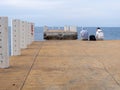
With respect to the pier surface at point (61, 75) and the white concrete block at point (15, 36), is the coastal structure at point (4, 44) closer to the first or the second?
the pier surface at point (61, 75)

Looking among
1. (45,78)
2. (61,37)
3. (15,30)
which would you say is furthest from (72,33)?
(45,78)

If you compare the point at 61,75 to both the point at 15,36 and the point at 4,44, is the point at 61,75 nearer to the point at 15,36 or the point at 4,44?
the point at 4,44

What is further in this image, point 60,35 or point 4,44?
point 60,35

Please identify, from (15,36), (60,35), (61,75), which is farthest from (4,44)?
(60,35)

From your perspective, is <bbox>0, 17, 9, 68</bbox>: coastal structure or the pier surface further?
<bbox>0, 17, 9, 68</bbox>: coastal structure

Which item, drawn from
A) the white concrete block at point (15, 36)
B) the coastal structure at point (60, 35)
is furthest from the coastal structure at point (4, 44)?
the coastal structure at point (60, 35)

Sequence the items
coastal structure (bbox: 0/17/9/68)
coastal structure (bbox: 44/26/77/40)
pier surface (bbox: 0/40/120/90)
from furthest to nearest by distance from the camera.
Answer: coastal structure (bbox: 44/26/77/40), coastal structure (bbox: 0/17/9/68), pier surface (bbox: 0/40/120/90)

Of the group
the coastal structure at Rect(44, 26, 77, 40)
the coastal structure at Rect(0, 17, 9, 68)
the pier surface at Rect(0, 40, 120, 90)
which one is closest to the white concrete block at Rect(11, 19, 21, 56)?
the pier surface at Rect(0, 40, 120, 90)

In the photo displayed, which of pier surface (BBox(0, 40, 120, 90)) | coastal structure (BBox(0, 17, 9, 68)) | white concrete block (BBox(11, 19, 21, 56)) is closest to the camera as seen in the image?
pier surface (BBox(0, 40, 120, 90))

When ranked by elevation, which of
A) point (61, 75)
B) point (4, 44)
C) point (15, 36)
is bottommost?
point (61, 75)

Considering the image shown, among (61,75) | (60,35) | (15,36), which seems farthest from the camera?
(60,35)

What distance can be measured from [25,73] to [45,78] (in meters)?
1.09

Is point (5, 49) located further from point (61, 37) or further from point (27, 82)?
point (61, 37)

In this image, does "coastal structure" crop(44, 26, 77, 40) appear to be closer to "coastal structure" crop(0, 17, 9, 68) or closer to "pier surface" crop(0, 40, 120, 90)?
"pier surface" crop(0, 40, 120, 90)
